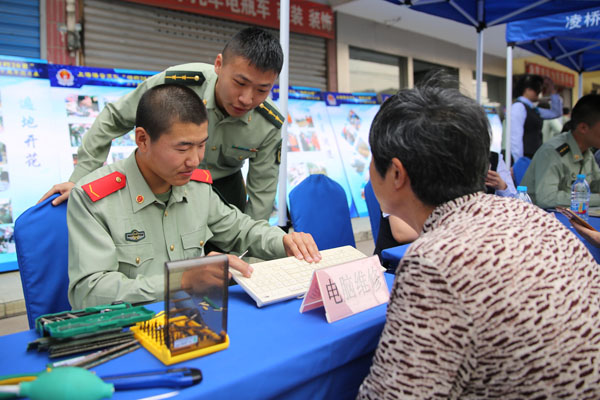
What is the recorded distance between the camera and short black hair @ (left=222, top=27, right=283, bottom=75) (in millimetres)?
1764

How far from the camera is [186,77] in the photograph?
206 centimetres

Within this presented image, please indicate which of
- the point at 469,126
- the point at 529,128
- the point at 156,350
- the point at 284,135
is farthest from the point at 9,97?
the point at 529,128

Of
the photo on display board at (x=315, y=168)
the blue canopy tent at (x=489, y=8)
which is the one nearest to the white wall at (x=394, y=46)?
the photo on display board at (x=315, y=168)

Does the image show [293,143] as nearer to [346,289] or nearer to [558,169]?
[558,169]

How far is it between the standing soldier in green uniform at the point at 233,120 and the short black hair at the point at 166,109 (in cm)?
39

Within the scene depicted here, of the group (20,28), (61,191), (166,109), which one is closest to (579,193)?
(166,109)

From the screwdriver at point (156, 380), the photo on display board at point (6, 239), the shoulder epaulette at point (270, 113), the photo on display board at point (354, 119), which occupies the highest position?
the photo on display board at point (354, 119)

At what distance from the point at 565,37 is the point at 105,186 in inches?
232

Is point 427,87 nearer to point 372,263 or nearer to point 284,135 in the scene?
point 372,263

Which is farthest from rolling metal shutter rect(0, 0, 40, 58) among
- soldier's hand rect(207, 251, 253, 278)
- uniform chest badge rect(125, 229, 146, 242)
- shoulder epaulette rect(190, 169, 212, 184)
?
soldier's hand rect(207, 251, 253, 278)

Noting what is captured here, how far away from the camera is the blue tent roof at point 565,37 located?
14.9ft

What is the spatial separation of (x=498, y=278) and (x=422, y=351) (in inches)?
6.8

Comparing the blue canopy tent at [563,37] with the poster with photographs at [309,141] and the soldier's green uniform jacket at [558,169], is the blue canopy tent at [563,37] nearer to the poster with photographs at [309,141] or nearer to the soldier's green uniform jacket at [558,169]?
the soldier's green uniform jacket at [558,169]

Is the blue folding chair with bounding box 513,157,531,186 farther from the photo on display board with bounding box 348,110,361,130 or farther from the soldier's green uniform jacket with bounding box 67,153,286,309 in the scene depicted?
the soldier's green uniform jacket with bounding box 67,153,286,309
